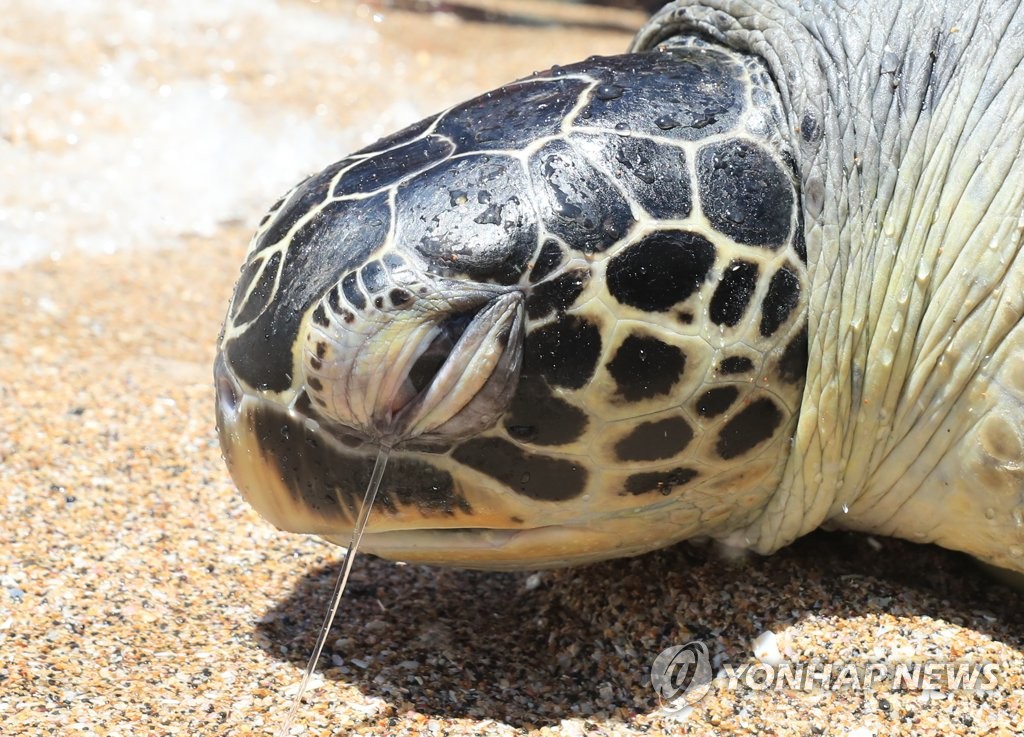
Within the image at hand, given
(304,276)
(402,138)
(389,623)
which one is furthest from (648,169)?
(389,623)

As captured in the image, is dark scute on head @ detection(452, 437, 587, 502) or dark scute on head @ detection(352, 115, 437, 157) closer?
dark scute on head @ detection(452, 437, 587, 502)

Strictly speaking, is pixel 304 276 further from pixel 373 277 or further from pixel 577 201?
pixel 577 201

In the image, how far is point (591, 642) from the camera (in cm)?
218

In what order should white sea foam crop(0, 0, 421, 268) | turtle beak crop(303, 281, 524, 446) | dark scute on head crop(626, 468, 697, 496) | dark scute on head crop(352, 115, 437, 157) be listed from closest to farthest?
turtle beak crop(303, 281, 524, 446) < dark scute on head crop(626, 468, 697, 496) < dark scute on head crop(352, 115, 437, 157) < white sea foam crop(0, 0, 421, 268)

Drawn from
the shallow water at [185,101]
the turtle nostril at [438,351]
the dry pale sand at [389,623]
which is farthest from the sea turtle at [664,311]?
the shallow water at [185,101]

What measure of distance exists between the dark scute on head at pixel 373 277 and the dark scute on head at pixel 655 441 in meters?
0.47

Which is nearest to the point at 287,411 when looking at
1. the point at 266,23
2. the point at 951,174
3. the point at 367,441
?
the point at 367,441

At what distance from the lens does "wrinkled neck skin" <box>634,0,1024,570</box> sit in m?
1.98

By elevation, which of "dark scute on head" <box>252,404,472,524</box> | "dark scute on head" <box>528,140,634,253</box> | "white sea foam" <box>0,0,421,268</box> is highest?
"dark scute on head" <box>528,140,634,253</box>

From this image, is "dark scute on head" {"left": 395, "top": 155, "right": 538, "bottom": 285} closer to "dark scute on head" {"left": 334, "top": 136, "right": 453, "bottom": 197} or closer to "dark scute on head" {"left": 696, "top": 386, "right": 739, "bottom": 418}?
"dark scute on head" {"left": 334, "top": 136, "right": 453, "bottom": 197}

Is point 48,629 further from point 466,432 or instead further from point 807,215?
point 807,215

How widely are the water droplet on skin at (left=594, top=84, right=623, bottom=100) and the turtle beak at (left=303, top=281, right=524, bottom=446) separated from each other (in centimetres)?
44

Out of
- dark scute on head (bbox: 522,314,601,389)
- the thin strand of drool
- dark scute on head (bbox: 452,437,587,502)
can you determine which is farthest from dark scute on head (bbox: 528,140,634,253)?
the thin strand of drool

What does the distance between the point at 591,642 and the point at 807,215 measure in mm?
890
